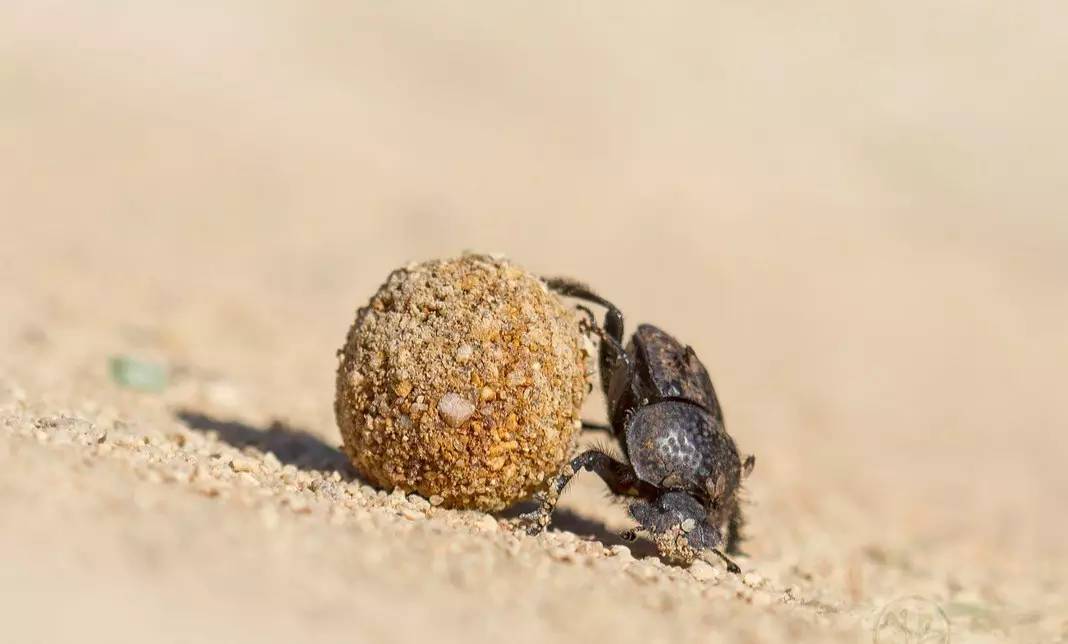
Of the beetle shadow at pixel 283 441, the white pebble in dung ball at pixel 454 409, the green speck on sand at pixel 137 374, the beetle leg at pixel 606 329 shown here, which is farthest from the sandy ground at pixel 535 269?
the beetle leg at pixel 606 329

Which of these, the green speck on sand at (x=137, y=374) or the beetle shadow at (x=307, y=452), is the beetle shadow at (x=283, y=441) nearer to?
the beetle shadow at (x=307, y=452)

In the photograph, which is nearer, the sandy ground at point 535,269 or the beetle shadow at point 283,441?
the sandy ground at point 535,269

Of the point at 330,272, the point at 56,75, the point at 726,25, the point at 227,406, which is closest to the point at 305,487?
the point at 227,406

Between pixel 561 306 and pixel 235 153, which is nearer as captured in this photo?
pixel 561 306

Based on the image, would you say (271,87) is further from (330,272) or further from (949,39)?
(949,39)

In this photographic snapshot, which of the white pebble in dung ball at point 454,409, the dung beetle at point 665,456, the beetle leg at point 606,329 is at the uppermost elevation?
the beetle leg at point 606,329

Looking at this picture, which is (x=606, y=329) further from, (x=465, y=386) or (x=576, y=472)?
(x=465, y=386)
